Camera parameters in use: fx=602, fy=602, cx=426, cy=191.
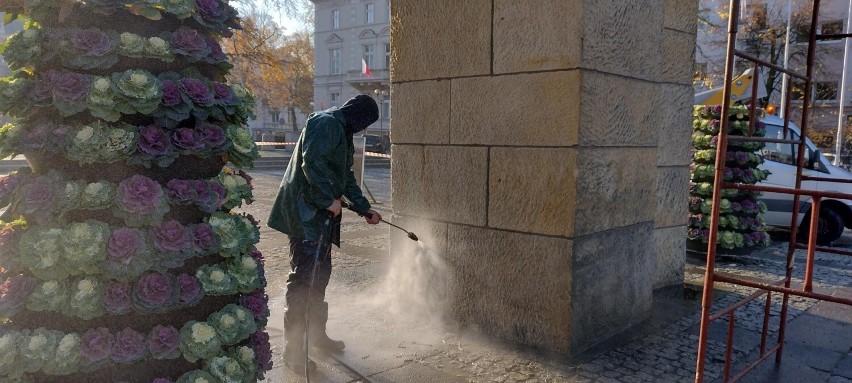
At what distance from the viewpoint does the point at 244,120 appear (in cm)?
279

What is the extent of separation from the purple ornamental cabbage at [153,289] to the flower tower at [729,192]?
287 inches

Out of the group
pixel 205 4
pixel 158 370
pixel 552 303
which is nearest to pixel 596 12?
pixel 552 303

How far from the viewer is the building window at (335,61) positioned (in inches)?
2176

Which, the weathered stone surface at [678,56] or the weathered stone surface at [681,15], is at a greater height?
the weathered stone surface at [681,15]

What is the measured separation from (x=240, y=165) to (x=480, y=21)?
7.88 ft

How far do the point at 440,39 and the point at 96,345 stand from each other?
3.32 meters

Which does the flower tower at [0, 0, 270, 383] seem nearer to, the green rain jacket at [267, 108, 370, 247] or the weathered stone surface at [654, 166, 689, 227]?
the green rain jacket at [267, 108, 370, 247]

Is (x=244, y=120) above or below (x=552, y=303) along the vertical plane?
A: above

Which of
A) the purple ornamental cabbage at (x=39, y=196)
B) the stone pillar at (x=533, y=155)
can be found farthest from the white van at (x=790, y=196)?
the purple ornamental cabbage at (x=39, y=196)

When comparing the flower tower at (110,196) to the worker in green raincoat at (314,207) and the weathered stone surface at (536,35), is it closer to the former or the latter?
the worker in green raincoat at (314,207)

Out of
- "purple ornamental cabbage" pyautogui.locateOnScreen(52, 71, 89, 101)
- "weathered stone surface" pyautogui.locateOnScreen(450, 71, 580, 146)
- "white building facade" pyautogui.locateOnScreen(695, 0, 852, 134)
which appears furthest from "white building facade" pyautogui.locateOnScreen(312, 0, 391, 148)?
"purple ornamental cabbage" pyautogui.locateOnScreen(52, 71, 89, 101)

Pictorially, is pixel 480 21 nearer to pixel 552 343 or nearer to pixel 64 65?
pixel 552 343

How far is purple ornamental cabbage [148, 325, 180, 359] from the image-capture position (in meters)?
2.42

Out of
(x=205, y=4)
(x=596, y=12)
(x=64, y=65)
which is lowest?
(x=64, y=65)
